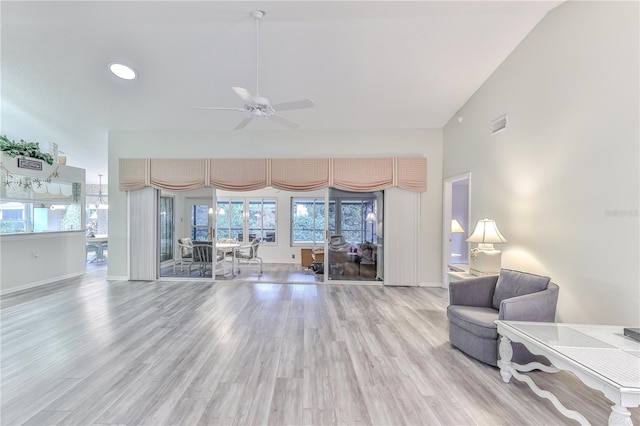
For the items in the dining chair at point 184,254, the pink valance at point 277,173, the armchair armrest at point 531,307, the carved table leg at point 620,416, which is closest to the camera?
the carved table leg at point 620,416

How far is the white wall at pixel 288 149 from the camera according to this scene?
Result: 17.6 feet

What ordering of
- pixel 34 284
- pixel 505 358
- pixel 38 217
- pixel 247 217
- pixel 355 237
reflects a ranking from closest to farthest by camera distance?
Result: pixel 505 358 < pixel 34 284 < pixel 38 217 < pixel 355 237 < pixel 247 217

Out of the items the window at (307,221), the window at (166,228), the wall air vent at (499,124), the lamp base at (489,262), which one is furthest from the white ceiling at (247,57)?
the window at (307,221)

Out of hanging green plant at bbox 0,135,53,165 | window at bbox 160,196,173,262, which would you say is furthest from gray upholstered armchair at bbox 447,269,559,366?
hanging green plant at bbox 0,135,53,165

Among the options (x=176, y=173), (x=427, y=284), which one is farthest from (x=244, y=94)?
(x=427, y=284)

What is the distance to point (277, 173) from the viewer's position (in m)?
5.43

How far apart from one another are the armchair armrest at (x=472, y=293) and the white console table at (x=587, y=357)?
2.17 feet

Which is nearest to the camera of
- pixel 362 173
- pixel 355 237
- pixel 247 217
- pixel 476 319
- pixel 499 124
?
pixel 476 319

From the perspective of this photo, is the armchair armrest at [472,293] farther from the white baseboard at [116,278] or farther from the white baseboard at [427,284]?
the white baseboard at [116,278]

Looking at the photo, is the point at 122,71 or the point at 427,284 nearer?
the point at 122,71

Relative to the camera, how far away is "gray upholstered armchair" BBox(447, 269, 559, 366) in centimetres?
237

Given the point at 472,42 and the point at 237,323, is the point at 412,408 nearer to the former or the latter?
the point at 237,323

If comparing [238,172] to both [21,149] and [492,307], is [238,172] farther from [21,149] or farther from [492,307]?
[492,307]

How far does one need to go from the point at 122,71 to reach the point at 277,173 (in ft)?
9.34
